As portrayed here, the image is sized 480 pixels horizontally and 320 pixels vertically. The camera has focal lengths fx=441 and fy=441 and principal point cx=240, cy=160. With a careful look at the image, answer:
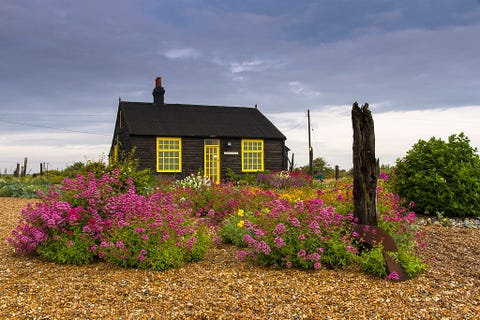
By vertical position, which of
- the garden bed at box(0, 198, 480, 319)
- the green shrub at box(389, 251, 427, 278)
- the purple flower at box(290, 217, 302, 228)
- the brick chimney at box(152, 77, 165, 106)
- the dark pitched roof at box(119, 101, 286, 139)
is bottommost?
the garden bed at box(0, 198, 480, 319)

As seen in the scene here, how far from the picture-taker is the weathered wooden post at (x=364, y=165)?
5465 millimetres

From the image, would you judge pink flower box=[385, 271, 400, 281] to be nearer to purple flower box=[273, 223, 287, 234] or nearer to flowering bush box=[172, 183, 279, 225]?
purple flower box=[273, 223, 287, 234]

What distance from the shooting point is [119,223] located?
5.28 m

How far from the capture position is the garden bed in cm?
409

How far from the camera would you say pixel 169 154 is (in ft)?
66.6

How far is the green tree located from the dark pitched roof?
11427 mm

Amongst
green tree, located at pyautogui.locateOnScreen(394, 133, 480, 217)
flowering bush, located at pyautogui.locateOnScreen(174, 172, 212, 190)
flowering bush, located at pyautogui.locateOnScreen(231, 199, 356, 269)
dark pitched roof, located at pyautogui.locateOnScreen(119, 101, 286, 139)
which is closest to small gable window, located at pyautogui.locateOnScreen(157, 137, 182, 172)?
dark pitched roof, located at pyautogui.locateOnScreen(119, 101, 286, 139)

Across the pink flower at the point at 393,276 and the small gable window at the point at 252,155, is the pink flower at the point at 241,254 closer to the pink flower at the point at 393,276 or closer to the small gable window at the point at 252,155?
the pink flower at the point at 393,276

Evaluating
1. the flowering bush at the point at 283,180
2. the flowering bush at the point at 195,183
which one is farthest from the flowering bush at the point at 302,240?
the flowering bush at the point at 283,180

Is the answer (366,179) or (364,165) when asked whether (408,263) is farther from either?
(364,165)

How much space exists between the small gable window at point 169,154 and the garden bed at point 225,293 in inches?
566

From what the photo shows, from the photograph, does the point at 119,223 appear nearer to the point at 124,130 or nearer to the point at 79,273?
the point at 79,273

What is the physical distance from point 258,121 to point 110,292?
61.6ft

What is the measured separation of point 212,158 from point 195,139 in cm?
124
